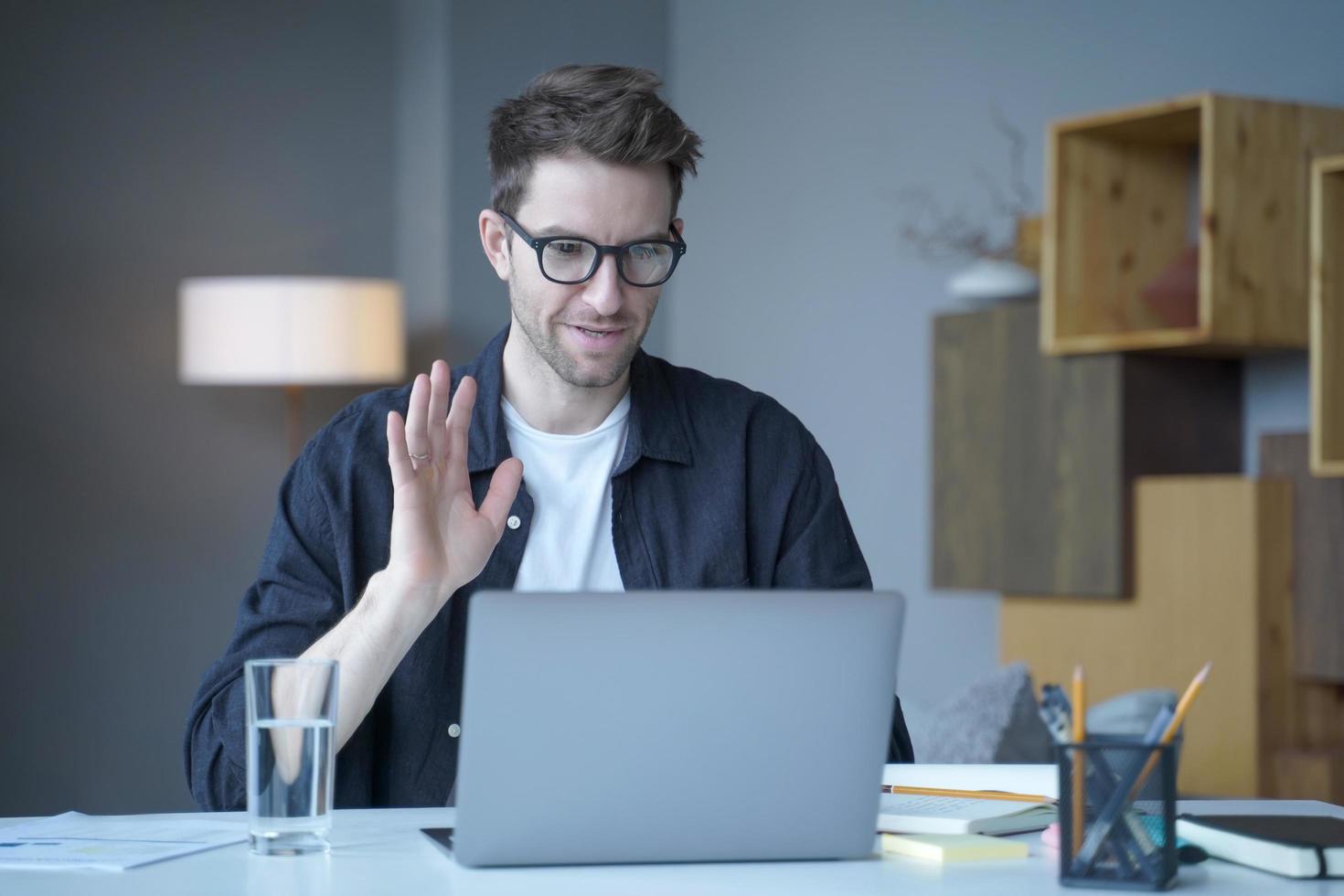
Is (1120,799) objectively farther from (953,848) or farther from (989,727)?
(989,727)

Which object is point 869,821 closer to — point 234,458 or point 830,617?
point 830,617

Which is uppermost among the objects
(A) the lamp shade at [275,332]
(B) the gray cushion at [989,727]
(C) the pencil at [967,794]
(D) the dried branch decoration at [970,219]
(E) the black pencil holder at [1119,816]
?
(D) the dried branch decoration at [970,219]

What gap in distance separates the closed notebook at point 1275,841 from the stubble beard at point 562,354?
82cm

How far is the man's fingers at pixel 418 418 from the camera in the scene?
161 cm

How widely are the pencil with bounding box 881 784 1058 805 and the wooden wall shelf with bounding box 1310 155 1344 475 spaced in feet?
5.86

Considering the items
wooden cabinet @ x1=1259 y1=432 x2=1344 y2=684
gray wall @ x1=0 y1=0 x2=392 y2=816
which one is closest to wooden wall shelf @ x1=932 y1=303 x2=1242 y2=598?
wooden cabinet @ x1=1259 y1=432 x2=1344 y2=684

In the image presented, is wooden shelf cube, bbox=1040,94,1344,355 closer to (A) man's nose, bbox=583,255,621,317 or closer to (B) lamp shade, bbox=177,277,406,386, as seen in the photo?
(A) man's nose, bbox=583,255,621,317

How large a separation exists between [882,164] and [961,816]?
3.48 m

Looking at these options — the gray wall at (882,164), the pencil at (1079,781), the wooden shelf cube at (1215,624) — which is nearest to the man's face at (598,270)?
the pencil at (1079,781)

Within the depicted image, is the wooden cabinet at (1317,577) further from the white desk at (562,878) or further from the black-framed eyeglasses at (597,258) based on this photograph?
the white desk at (562,878)

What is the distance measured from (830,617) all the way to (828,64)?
12.9 ft

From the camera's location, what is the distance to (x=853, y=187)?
188 inches

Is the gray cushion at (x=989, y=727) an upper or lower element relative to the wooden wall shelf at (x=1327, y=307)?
lower

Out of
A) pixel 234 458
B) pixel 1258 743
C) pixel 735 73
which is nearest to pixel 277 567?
pixel 1258 743
